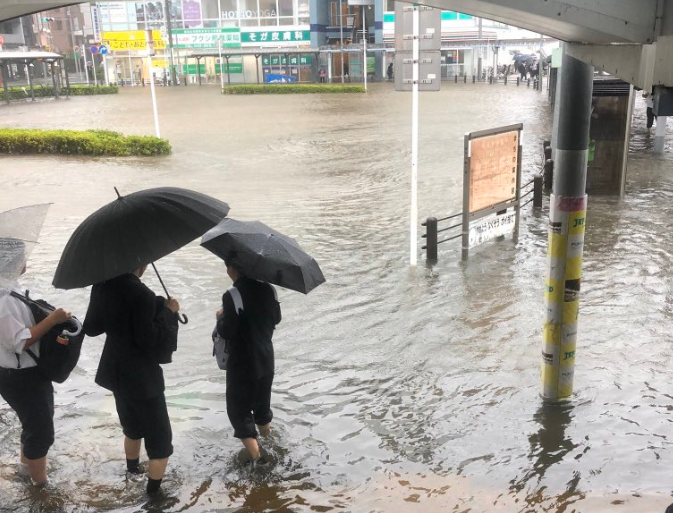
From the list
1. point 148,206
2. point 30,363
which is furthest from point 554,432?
point 30,363

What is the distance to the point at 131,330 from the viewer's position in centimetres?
357

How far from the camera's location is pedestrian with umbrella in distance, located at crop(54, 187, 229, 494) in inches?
136

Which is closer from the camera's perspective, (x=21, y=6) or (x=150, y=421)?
(x=150, y=421)

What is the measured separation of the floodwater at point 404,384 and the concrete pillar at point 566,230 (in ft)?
1.25

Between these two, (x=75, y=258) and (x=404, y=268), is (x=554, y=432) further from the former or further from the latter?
(x=404, y=268)

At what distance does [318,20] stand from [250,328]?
158 feet

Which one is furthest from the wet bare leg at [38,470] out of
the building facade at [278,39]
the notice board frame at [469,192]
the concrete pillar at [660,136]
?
the building facade at [278,39]

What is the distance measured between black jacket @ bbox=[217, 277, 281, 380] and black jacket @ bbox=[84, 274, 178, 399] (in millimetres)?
426

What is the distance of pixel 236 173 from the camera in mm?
15367

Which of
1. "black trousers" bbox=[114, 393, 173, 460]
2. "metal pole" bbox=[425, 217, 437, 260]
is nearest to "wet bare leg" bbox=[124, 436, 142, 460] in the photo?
"black trousers" bbox=[114, 393, 173, 460]

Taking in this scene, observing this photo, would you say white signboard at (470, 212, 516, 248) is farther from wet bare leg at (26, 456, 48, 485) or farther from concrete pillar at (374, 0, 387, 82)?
concrete pillar at (374, 0, 387, 82)

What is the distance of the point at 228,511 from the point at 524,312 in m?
4.15

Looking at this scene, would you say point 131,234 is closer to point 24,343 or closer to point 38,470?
point 24,343

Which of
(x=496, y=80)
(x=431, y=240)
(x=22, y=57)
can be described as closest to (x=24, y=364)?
(x=431, y=240)
